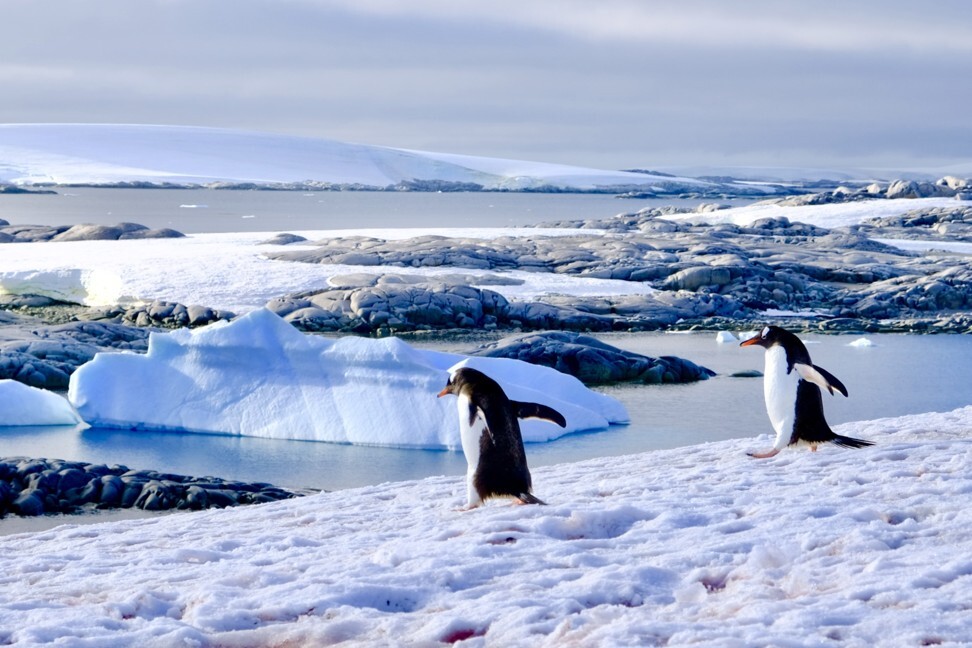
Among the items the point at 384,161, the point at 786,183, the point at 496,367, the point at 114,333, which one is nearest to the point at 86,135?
the point at 384,161

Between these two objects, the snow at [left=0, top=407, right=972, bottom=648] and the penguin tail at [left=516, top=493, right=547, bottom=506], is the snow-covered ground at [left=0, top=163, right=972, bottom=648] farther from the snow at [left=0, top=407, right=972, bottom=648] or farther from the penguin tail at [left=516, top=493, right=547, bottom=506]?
the penguin tail at [left=516, top=493, right=547, bottom=506]

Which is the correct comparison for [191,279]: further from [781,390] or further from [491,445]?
[491,445]

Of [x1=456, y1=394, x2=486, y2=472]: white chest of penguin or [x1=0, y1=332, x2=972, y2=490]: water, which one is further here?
[x1=0, y1=332, x2=972, y2=490]: water

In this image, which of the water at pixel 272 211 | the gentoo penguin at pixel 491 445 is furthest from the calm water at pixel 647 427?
the water at pixel 272 211

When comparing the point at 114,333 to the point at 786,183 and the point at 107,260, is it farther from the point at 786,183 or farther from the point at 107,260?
the point at 786,183

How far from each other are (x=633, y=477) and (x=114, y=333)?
857cm

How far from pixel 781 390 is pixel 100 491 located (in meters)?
3.55

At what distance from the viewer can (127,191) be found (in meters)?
83.3

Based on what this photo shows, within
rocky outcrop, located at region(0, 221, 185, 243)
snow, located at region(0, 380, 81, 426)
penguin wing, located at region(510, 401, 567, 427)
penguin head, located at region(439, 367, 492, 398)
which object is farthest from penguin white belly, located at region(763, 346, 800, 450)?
rocky outcrop, located at region(0, 221, 185, 243)

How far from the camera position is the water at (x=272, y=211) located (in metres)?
44.4

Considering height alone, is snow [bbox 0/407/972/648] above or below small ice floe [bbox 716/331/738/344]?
above

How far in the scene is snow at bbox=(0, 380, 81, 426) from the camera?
916 cm

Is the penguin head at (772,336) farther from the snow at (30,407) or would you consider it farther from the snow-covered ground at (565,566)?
the snow at (30,407)

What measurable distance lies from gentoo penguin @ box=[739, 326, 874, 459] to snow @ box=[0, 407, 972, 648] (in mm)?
397
